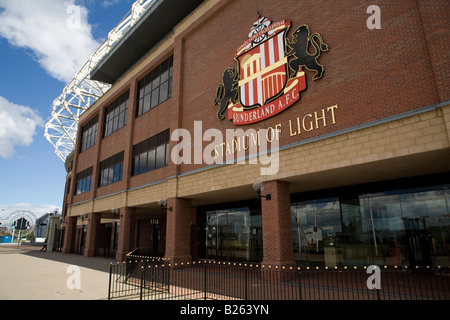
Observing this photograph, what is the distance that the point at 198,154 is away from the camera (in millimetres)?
17828

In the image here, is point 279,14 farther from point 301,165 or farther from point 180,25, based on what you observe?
point 180,25

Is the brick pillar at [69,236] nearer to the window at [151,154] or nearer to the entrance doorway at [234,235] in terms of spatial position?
the window at [151,154]

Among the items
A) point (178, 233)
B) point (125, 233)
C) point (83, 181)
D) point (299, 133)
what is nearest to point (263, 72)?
point (299, 133)

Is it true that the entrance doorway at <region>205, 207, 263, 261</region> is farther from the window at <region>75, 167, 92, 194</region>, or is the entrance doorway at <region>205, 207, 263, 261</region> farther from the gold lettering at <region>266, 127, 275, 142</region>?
the window at <region>75, 167, 92, 194</region>

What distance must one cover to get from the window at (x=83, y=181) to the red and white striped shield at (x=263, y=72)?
2338 cm

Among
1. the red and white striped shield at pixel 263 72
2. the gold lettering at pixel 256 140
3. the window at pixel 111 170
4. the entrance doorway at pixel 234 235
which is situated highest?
the red and white striped shield at pixel 263 72

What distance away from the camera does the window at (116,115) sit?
1097 inches

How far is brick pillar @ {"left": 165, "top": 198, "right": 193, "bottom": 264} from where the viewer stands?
17734mm

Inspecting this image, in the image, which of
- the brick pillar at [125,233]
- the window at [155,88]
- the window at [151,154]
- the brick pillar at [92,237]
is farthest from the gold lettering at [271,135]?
the brick pillar at [92,237]

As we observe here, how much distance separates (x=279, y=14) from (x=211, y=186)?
9.52 metres

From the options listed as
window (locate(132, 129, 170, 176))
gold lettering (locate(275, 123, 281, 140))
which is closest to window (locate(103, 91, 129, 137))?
window (locate(132, 129, 170, 176))

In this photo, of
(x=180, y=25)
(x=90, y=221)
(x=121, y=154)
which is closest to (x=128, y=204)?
(x=121, y=154)

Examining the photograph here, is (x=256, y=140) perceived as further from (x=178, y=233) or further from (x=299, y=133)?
(x=178, y=233)

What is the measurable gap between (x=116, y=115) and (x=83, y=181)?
9749 mm
